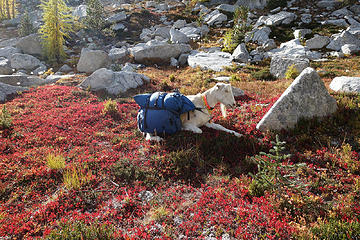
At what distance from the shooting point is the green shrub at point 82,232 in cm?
379

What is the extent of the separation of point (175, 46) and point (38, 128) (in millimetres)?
19022

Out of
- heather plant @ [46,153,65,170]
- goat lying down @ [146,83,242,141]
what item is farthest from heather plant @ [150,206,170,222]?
heather plant @ [46,153,65,170]

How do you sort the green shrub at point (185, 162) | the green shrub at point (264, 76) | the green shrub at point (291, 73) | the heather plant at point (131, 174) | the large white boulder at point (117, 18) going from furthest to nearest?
1. the large white boulder at point (117, 18)
2. the green shrub at point (264, 76)
3. the green shrub at point (291, 73)
4. the green shrub at point (185, 162)
5. the heather plant at point (131, 174)

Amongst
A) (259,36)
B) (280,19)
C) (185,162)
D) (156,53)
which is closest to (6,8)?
(156,53)

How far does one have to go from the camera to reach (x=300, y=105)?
732 centimetres

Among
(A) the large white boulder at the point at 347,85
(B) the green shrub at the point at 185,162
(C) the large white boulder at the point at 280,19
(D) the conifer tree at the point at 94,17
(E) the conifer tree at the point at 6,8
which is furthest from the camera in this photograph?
(E) the conifer tree at the point at 6,8

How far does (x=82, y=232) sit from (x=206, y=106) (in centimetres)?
550

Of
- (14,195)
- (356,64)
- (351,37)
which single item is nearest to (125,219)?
(14,195)

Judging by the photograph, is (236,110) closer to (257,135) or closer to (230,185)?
(257,135)

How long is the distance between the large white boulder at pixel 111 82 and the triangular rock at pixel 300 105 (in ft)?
37.8

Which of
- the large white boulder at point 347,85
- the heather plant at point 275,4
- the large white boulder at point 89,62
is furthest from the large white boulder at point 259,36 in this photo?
the large white boulder at point 89,62

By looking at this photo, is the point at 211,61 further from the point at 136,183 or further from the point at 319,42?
the point at 136,183

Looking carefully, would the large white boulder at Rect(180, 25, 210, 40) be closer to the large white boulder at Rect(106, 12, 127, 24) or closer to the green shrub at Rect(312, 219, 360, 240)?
the large white boulder at Rect(106, 12, 127, 24)

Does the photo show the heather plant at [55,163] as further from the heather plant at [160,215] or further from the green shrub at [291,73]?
the green shrub at [291,73]
